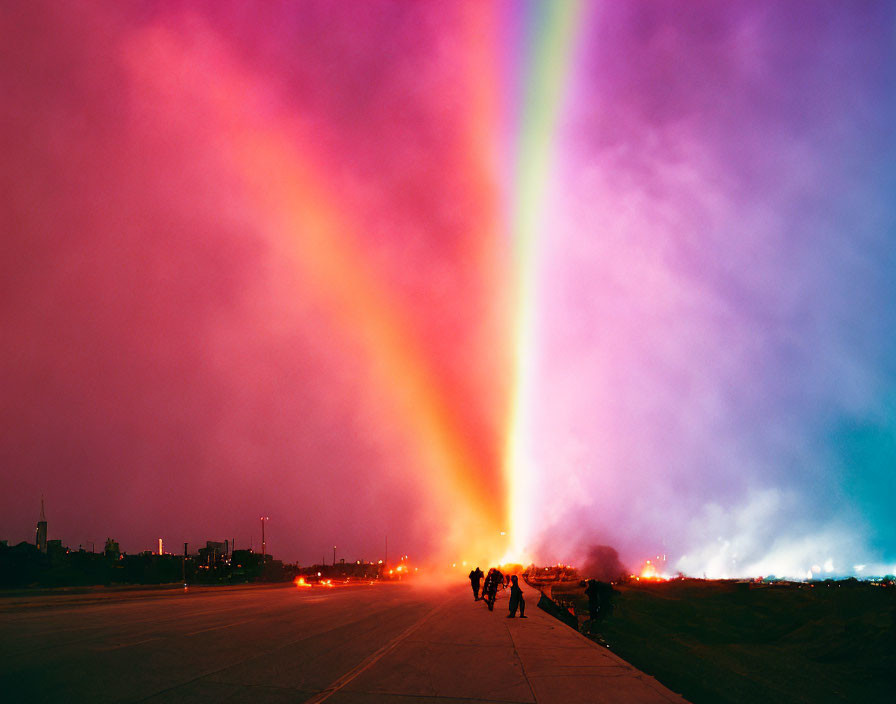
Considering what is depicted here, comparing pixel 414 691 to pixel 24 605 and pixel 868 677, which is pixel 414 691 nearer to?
pixel 24 605

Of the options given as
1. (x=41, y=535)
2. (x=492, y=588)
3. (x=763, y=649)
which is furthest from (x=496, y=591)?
(x=41, y=535)

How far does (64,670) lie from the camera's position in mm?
13461

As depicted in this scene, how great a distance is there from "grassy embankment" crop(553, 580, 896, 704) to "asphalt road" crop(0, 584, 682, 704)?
22.4 feet

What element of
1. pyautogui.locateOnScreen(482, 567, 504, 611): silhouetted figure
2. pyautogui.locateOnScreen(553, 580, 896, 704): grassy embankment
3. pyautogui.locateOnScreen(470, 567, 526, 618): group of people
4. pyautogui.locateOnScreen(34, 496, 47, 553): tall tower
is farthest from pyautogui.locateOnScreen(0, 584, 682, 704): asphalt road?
pyautogui.locateOnScreen(34, 496, 47, 553): tall tower

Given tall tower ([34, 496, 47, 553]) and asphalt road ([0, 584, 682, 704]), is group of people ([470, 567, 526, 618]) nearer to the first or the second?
asphalt road ([0, 584, 682, 704])

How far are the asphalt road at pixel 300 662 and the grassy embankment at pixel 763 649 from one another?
6827 millimetres

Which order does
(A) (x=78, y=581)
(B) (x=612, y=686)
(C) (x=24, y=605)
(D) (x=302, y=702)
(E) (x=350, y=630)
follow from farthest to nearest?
(A) (x=78, y=581), (C) (x=24, y=605), (E) (x=350, y=630), (B) (x=612, y=686), (D) (x=302, y=702)

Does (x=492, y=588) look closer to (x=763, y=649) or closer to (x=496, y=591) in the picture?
(x=496, y=591)

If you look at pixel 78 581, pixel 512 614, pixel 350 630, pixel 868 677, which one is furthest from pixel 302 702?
pixel 78 581

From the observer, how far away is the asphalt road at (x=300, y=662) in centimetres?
1179

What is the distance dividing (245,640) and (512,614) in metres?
13.9

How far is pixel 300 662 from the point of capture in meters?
15.4

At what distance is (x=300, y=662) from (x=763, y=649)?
131 ft

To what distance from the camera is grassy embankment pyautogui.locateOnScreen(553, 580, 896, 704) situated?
93.6ft
